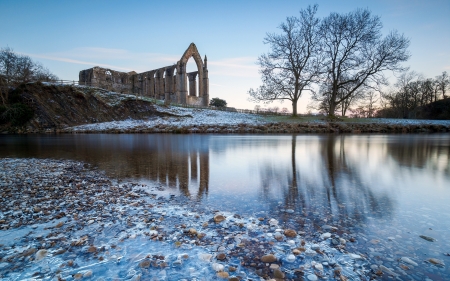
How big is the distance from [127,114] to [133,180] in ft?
98.8

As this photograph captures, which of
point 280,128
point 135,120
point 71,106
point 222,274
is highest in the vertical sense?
point 71,106

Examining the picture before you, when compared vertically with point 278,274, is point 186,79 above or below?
→ above

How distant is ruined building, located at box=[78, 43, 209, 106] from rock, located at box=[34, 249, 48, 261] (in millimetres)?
44478

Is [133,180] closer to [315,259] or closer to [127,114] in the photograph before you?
[315,259]

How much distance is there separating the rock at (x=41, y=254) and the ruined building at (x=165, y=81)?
4448 cm

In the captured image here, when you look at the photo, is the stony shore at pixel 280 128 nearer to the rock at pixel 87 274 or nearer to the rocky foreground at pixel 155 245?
the rocky foreground at pixel 155 245

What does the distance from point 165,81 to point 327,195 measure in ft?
164

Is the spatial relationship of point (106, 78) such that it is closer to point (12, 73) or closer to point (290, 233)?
point (12, 73)

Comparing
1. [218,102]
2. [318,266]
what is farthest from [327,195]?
[218,102]

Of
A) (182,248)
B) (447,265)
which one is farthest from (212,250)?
(447,265)

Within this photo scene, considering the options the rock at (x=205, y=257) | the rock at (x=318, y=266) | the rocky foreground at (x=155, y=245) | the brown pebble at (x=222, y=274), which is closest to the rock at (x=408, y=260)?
the rocky foreground at (x=155, y=245)

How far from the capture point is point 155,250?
2.23 metres

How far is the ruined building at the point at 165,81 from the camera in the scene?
45562 mm

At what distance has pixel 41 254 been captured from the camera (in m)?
2.14
